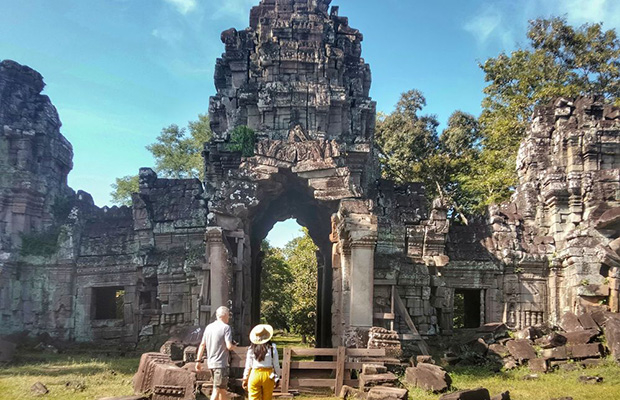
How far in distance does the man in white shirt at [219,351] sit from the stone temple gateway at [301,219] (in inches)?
248

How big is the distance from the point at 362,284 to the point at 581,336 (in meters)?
4.69

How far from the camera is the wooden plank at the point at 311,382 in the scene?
8422 mm

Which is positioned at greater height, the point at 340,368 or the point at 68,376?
the point at 340,368

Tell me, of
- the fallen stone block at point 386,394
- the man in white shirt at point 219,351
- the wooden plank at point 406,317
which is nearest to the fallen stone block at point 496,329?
the wooden plank at point 406,317

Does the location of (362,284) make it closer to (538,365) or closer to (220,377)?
(538,365)

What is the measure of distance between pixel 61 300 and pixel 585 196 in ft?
46.7

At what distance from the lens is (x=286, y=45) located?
14.9 m

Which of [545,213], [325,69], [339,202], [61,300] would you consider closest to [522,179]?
[545,213]

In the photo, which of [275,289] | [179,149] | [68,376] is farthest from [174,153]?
[68,376]

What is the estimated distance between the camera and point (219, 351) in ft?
22.2

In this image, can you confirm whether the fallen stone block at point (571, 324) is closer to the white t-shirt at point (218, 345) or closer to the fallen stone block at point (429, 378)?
the fallen stone block at point (429, 378)

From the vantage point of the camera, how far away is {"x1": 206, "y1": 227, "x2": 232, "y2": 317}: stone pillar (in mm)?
10062

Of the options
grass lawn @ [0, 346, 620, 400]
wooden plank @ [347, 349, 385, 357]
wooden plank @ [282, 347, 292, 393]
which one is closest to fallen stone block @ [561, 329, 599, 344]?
grass lawn @ [0, 346, 620, 400]

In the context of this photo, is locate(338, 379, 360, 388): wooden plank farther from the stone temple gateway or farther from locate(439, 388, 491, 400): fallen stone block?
the stone temple gateway
